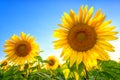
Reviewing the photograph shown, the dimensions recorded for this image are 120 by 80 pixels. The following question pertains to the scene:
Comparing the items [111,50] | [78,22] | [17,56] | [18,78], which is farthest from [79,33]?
[17,56]

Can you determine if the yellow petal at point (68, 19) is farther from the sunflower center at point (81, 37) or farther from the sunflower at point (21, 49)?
the sunflower at point (21, 49)

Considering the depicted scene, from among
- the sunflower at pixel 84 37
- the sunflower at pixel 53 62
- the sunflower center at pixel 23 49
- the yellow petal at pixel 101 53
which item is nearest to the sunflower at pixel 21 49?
the sunflower center at pixel 23 49

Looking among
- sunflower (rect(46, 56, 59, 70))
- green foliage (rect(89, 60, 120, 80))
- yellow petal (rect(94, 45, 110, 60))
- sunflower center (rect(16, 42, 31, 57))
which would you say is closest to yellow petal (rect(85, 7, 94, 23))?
yellow petal (rect(94, 45, 110, 60))

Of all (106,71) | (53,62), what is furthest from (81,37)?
(53,62)

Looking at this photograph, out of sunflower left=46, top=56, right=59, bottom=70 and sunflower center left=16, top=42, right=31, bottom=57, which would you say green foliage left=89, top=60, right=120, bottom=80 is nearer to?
sunflower center left=16, top=42, right=31, bottom=57

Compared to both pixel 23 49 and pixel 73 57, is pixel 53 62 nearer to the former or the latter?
pixel 23 49

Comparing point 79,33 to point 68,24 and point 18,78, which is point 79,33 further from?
point 18,78
